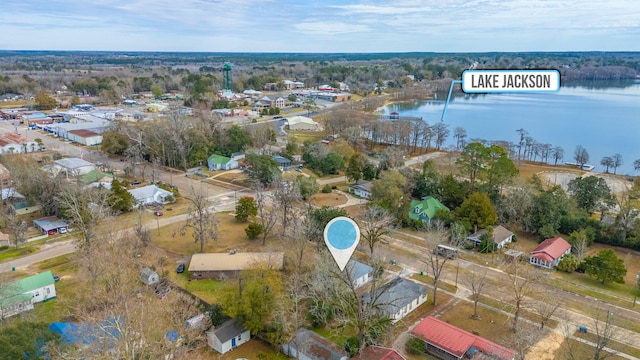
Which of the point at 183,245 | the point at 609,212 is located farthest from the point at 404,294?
the point at 609,212

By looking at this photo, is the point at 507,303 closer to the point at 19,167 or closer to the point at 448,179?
the point at 448,179

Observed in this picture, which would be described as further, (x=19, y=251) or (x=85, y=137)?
(x=85, y=137)

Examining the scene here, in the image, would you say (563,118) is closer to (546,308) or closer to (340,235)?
(546,308)

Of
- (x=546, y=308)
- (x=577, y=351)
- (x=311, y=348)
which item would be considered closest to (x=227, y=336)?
(x=311, y=348)

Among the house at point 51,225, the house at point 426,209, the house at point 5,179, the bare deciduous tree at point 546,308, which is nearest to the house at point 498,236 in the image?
the house at point 426,209

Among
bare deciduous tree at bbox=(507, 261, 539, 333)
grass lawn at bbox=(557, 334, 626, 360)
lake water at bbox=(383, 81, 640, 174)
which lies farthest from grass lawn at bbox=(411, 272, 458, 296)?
lake water at bbox=(383, 81, 640, 174)
